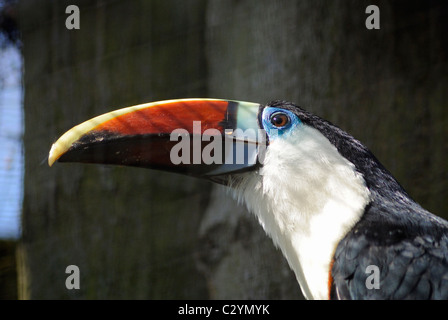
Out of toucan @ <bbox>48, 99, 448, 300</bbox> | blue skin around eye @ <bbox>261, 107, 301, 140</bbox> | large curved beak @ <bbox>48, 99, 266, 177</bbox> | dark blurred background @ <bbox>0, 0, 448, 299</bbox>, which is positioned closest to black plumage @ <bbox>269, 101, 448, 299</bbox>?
toucan @ <bbox>48, 99, 448, 300</bbox>

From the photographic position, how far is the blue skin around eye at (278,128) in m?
2.97

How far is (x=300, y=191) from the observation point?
2.89 metres

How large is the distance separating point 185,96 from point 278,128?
1.28 metres

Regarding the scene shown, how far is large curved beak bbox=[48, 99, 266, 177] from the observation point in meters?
2.88

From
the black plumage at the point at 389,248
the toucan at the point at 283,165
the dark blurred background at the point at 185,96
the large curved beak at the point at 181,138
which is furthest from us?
the dark blurred background at the point at 185,96

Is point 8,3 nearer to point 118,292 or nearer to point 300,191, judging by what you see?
point 118,292

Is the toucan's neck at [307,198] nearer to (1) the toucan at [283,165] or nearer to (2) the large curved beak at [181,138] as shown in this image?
(1) the toucan at [283,165]

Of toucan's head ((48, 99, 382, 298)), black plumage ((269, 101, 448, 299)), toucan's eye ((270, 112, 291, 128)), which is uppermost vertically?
toucan's eye ((270, 112, 291, 128))

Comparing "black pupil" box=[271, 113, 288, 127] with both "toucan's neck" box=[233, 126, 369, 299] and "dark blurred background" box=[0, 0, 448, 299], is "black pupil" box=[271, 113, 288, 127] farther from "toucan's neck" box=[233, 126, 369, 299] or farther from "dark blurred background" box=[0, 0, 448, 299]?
"dark blurred background" box=[0, 0, 448, 299]

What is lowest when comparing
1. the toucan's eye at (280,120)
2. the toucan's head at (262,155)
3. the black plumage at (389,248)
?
the black plumage at (389,248)

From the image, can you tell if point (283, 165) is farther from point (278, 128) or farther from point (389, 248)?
point (389, 248)

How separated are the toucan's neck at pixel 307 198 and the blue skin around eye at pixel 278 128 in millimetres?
35

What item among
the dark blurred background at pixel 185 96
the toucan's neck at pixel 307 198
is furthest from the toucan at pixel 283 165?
the dark blurred background at pixel 185 96

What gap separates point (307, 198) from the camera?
288cm
